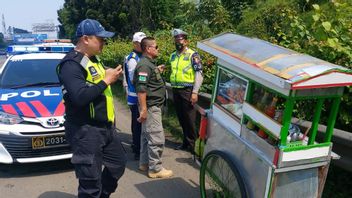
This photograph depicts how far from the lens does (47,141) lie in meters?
4.81

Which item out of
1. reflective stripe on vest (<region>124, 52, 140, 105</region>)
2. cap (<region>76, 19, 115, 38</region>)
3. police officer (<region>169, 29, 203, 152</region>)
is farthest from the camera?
reflective stripe on vest (<region>124, 52, 140, 105</region>)

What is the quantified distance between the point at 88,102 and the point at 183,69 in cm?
267

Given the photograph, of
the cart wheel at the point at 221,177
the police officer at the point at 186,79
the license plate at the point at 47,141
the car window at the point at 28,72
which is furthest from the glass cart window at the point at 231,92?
the car window at the point at 28,72

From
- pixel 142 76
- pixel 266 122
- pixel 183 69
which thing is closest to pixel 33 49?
pixel 183 69

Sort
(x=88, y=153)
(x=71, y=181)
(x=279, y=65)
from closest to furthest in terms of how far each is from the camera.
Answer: (x=279, y=65), (x=88, y=153), (x=71, y=181)

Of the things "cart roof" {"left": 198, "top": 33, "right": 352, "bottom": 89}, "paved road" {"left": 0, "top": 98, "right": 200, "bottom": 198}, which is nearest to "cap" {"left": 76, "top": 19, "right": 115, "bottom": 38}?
"cart roof" {"left": 198, "top": 33, "right": 352, "bottom": 89}

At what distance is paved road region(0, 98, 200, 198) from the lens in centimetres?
443

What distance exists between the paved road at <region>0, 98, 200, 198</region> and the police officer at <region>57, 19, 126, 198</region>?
122 cm

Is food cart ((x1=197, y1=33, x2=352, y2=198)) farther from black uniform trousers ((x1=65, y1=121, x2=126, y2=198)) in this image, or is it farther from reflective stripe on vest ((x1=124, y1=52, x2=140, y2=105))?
reflective stripe on vest ((x1=124, y1=52, x2=140, y2=105))

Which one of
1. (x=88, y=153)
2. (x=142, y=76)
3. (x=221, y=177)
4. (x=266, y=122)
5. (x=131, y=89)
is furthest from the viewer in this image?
(x=131, y=89)

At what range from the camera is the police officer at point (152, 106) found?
468 centimetres

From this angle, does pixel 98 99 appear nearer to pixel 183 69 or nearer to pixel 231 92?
pixel 231 92

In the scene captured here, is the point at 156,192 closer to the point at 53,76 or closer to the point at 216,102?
the point at 216,102

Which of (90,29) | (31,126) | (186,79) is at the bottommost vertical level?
(31,126)
